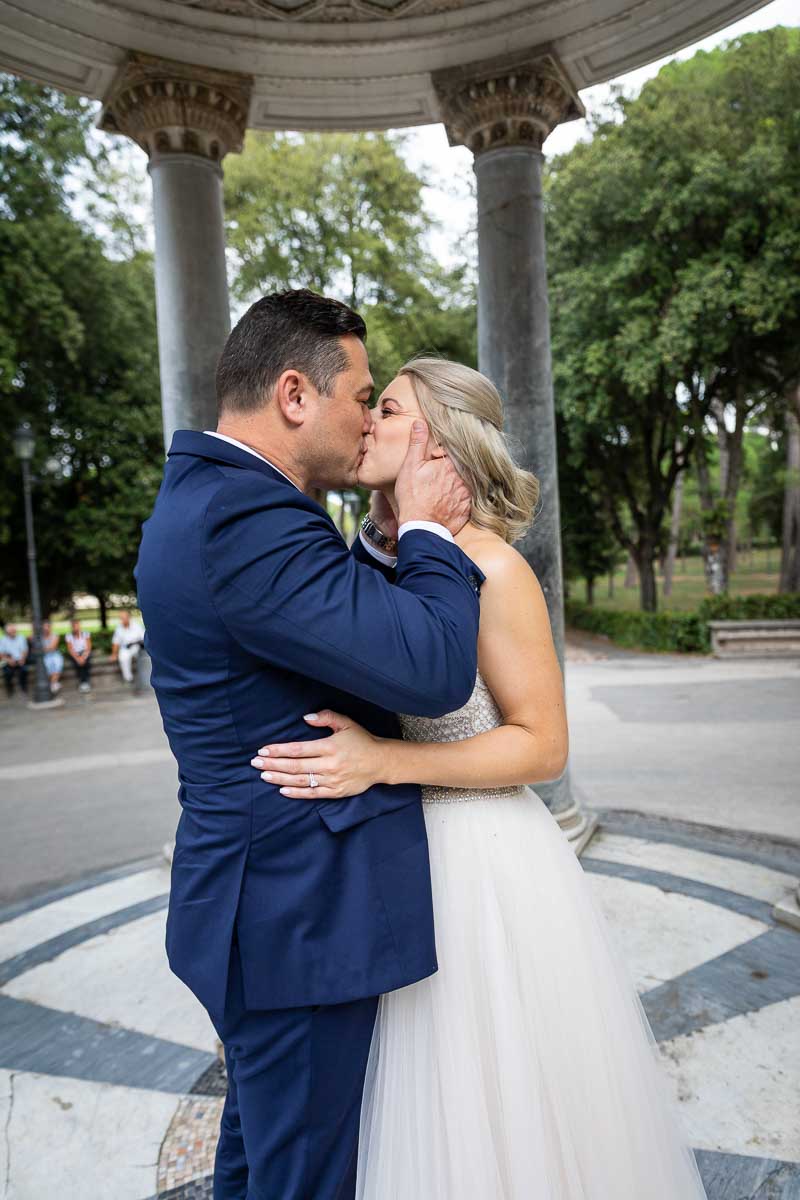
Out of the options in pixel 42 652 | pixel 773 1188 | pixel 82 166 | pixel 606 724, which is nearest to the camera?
pixel 773 1188

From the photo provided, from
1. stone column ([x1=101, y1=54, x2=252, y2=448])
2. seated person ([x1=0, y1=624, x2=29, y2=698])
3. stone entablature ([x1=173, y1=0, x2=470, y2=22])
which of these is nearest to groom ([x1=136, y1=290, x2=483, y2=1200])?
stone column ([x1=101, y1=54, x2=252, y2=448])

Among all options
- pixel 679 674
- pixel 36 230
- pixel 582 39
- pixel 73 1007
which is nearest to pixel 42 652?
pixel 36 230

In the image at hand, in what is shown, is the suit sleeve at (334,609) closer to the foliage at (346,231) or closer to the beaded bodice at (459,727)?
the beaded bodice at (459,727)

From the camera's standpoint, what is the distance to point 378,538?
228 centimetres

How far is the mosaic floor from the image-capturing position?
2.78 m

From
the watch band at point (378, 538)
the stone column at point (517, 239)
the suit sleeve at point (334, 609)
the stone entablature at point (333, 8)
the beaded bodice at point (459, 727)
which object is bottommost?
the beaded bodice at point (459, 727)

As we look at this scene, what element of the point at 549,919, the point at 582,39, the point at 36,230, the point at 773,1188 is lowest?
the point at 773,1188

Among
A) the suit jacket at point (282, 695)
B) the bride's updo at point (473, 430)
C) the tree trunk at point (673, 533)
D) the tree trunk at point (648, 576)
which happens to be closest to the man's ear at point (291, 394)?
the suit jacket at point (282, 695)

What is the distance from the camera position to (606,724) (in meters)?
10.9

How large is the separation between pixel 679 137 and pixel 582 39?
1521 cm

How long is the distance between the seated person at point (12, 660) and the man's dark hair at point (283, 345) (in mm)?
17738

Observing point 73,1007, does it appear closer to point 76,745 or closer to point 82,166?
point 76,745

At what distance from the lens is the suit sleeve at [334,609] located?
1.45 meters

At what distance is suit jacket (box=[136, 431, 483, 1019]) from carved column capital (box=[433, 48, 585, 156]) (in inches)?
162
